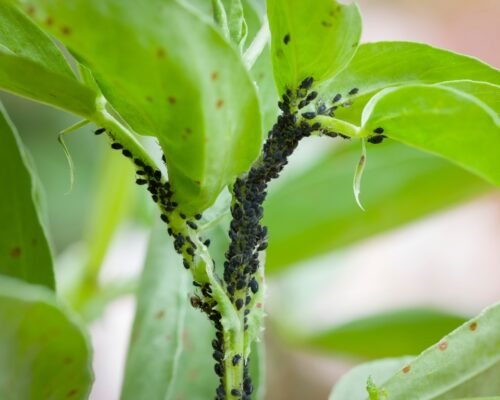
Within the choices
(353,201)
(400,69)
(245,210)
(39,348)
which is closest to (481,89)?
(400,69)

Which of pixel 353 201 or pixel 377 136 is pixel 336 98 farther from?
pixel 353 201

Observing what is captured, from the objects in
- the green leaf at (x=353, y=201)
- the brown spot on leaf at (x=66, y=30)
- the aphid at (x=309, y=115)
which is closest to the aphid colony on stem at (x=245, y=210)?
the aphid at (x=309, y=115)

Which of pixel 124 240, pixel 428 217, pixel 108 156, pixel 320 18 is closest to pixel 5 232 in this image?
pixel 320 18

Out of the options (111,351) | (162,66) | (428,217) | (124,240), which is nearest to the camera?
(162,66)

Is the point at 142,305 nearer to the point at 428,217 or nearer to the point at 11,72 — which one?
the point at 11,72

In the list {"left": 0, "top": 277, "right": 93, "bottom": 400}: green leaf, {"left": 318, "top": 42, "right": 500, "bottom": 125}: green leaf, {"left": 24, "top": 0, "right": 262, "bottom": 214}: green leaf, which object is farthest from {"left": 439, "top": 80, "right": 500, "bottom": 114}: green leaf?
{"left": 0, "top": 277, "right": 93, "bottom": 400}: green leaf
